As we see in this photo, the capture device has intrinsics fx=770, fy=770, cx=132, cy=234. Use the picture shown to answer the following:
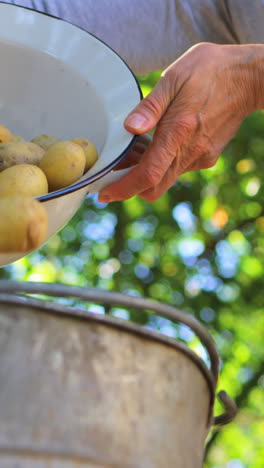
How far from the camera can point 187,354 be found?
61 centimetres

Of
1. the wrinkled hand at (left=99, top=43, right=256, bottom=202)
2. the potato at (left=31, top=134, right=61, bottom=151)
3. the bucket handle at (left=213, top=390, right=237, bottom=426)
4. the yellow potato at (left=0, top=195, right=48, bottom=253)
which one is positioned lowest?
the bucket handle at (left=213, top=390, right=237, bottom=426)

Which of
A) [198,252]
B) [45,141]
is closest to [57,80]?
[45,141]

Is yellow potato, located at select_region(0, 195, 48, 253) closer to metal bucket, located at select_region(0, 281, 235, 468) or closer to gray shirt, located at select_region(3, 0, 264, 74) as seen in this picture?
metal bucket, located at select_region(0, 281, 235, 468)

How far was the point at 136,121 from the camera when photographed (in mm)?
776

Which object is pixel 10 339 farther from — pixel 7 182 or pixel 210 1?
pixel 210 1

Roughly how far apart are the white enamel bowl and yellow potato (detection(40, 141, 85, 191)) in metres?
0.09

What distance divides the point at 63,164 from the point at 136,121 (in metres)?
0.10

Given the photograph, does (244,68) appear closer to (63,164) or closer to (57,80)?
(57,80)

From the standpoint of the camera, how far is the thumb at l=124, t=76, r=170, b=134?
2.54 ft

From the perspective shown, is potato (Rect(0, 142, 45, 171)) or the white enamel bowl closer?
potato (Rect(0, 142, 45, 171))

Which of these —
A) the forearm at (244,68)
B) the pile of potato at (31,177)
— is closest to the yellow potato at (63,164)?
the pile of potato at (31,177)

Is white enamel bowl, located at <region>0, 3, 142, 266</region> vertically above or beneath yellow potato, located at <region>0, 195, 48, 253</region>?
beneath

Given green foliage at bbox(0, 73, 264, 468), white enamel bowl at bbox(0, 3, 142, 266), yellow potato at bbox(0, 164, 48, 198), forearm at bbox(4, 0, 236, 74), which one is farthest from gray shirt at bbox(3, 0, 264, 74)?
green foliage at bbox(0, 73, 264, 468)

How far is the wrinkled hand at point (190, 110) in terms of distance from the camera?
0.95m
